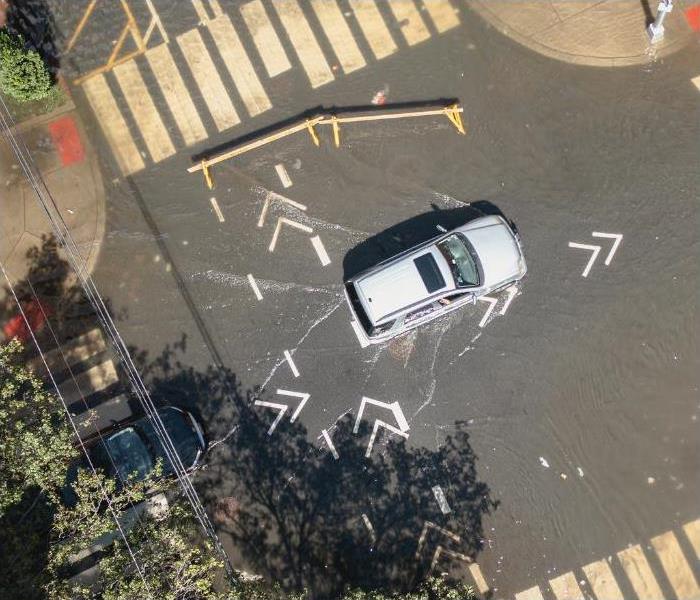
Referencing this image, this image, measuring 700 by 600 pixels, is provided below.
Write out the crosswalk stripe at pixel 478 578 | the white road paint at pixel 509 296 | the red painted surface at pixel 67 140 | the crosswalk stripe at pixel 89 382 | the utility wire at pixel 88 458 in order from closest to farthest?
the utility wire at pixel 88 458, the crosswalk stripe at pixel 478 578, the white road paint at pixel 509 296, the crosswalk stripe at pixel 89 382, the red painted surface at pixel 67 140

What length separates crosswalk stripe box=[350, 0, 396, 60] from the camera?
17.3 m

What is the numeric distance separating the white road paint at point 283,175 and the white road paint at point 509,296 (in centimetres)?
710

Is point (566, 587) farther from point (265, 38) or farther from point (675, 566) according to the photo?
point (265, 38)

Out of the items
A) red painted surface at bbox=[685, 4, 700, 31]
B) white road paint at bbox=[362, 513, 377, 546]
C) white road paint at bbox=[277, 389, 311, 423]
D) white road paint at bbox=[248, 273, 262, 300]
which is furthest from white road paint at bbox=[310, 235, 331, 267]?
red painted surface at bbox=[685, 4, 700, 31]

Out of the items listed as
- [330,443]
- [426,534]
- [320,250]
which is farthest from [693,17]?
[426,534]

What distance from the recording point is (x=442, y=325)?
54.8ft

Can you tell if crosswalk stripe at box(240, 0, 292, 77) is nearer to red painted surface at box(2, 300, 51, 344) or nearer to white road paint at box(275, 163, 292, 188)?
white road paint at box(275, 163, 292, 188)

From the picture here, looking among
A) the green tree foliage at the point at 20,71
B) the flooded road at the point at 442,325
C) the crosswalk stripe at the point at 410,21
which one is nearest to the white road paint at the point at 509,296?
the flooded road at the point at 442,325

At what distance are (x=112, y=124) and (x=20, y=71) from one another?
2656 millimetres

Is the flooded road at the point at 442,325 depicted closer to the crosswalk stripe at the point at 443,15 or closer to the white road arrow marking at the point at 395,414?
the white road arrow marking at the point at 395,414

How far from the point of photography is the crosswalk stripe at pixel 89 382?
56.0 feet

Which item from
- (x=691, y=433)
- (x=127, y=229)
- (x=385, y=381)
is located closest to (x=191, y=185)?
(x=127, y=229)

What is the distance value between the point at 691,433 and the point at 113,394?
16456 millimetres

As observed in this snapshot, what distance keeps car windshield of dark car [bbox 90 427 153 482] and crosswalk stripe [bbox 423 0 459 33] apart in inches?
573
